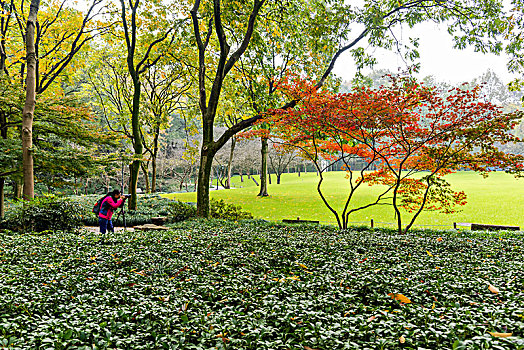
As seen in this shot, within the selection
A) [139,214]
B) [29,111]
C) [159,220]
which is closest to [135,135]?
[139,214]

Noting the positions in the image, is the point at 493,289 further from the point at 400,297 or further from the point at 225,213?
the point at 225,213

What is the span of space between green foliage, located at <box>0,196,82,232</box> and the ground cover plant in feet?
7.45

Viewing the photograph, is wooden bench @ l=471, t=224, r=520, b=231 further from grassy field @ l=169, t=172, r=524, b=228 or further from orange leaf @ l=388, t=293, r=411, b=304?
orange leaf @ l=388, t=293, r=411, b=304

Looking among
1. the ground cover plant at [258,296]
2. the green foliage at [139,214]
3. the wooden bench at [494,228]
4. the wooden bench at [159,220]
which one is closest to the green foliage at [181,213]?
the wooden bench at [159,220]

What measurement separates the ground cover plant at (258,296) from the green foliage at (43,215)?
2271 millimetres

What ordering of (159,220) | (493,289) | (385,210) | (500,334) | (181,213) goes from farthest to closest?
(385,210)
(181,213)
(159,220)
(493,289)
(500,334)

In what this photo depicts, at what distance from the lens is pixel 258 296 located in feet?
10.5

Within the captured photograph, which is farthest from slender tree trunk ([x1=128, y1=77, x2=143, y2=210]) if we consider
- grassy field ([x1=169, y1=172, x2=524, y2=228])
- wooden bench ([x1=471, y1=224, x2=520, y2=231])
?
Answer: wooden bench ([x1=471, y1=224, x2=520, y2=231])

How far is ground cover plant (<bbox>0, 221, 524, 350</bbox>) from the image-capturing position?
232 centimetres

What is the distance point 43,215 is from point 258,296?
7.06m

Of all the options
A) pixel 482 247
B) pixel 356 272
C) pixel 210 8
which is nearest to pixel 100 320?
pixel 356 272

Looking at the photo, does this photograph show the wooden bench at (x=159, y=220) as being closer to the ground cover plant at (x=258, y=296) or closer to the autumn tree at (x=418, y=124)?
the ground cover plant at (x=258, y=296)

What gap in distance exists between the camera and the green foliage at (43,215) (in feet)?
24.8

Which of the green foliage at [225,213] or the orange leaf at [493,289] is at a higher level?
the orange leaf at [493,289]
